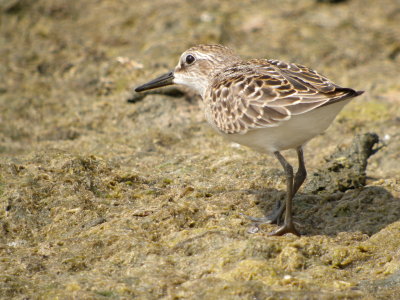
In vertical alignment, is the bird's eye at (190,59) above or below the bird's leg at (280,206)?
above

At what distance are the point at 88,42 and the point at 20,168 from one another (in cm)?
512

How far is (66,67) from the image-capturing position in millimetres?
9984

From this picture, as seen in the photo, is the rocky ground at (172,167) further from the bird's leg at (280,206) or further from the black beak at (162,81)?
the black beak at (162,81)

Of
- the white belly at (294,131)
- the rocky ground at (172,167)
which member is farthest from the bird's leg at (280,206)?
the white belly at (294,131)

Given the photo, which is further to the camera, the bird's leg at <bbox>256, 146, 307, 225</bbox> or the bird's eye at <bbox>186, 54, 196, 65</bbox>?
the bird's eye at <bbox>186, 54, 196, 65</bbox>

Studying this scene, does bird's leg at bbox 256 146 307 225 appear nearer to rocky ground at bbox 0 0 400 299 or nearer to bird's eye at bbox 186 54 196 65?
rocky ground at bbox 0 0 400 299

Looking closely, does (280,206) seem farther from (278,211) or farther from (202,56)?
(202,56)

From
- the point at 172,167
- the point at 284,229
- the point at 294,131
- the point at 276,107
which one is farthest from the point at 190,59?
the point at 284,229

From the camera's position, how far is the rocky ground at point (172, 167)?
15.6 ft

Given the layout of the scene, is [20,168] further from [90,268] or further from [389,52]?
[389,52]

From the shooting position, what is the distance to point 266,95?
18.5ft

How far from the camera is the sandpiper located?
17.6 feet

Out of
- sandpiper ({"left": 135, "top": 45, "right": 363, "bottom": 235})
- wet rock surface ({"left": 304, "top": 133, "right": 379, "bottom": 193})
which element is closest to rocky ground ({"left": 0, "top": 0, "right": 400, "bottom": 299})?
wet rock surface ({"left": 304, "top": 133, "right": 379, "bottom": 193})

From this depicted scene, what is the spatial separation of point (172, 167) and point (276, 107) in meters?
1.93
